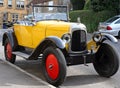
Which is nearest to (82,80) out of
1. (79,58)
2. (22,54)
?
(79,58)

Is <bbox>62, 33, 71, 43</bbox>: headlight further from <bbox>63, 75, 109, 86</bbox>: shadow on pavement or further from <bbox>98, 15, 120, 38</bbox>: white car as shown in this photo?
<bbox>98, 15, 120, 38</bbox>: white car

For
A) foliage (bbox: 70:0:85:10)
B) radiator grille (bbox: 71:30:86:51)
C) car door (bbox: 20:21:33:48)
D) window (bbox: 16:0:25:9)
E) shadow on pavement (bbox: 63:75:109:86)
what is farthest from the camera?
window (bbox: 16:0:25:9)

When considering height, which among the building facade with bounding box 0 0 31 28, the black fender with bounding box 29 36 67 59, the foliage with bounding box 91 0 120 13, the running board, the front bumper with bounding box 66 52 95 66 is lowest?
the building facade with bounding box 0 0 31 28

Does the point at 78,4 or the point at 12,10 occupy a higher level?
the point at 78,4

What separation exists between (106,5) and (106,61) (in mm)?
20565

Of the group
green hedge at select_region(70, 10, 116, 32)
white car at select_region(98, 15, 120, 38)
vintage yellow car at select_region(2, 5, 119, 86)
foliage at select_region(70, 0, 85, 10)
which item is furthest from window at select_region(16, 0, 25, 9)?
vintage yellow car at select_region(2, 5, 119, 86)

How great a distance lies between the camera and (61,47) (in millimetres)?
8766

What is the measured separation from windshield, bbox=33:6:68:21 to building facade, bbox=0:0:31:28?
59468 millimetres

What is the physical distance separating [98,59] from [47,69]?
1.69m

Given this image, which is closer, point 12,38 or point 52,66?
point 52,66

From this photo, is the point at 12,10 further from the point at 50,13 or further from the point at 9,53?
the point at 50,13

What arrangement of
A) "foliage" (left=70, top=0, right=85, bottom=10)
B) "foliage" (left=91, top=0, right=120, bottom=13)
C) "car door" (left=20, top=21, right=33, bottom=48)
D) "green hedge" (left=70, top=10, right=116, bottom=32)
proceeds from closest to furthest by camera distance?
"car door" (left=20, top=21, right=33, bottom=48)
"green hedge" (left=70, top=10, right=116, bottom=32)
"foliage" (left=91, top=0, right=120, bottom=13)
"foliage" (left=70, top=0, right=85, bottom=10)

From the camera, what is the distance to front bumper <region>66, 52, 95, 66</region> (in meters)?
9.25

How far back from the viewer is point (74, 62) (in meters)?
9.25
